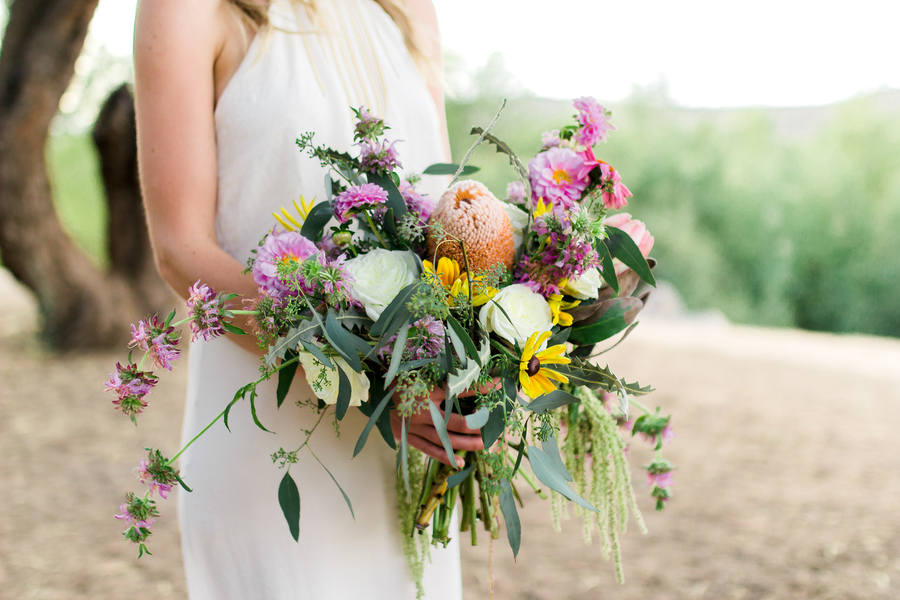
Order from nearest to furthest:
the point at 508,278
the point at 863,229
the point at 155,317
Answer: the point at 155,317, the point at 508,278, the point at 863,229

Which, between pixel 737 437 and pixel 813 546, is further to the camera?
pixel 737 437

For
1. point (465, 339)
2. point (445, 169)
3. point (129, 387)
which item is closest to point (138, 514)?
point (129, 387)

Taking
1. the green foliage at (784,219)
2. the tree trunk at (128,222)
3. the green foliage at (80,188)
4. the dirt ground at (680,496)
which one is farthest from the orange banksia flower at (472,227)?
the green foliage at (80,188)

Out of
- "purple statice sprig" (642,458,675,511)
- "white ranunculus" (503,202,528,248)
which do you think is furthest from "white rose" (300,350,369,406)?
"purple statice sprig" (642,458,675,511)

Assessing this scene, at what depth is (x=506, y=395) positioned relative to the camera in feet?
2.87

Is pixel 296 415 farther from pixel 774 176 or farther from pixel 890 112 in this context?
pixel 890 112

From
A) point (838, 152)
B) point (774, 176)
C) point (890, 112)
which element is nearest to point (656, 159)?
point (774, 176)

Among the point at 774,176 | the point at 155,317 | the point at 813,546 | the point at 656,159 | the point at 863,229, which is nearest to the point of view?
the point at 155,317

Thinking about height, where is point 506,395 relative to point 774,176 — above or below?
below

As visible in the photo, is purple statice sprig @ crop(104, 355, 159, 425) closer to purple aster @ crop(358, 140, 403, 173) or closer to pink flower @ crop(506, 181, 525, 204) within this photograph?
purple aster @ crop(358, 140, 403, 173)

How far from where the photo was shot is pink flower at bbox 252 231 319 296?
846 mm

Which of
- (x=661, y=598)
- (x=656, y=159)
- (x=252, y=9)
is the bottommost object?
(x=661, y=598)

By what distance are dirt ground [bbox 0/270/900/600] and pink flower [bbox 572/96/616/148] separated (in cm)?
238

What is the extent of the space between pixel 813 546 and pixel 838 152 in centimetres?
1214
